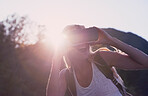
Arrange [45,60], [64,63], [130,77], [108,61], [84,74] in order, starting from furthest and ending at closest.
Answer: [45,60] → [130,77] → [64,63] → [84,74] → [108,61]

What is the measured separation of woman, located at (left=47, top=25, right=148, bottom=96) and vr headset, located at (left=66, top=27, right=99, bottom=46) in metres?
0.03

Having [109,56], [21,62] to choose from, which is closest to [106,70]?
[109,56]

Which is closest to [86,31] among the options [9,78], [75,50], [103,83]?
[75,50]

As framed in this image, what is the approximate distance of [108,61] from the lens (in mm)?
2209

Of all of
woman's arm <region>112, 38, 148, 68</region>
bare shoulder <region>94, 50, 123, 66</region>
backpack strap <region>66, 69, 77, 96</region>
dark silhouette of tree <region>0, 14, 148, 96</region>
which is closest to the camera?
woman's arm <region>112, 38, 148, 68</region>

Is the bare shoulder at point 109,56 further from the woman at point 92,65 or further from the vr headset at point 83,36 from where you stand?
the vr headset at point 83,36

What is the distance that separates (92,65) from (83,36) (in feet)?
1.01

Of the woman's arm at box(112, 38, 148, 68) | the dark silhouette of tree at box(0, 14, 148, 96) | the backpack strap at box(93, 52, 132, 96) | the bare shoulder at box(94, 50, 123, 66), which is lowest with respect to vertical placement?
the dark silhouette of tree at box(0, 14, 148, 96)

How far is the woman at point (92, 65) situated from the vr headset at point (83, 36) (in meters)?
0.03

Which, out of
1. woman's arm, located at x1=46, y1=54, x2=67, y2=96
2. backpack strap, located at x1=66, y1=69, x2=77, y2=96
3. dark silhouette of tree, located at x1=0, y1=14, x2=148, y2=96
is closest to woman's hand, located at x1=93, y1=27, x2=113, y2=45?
woman's arm, located at x1=46, y1=54, x2=67, y2=96

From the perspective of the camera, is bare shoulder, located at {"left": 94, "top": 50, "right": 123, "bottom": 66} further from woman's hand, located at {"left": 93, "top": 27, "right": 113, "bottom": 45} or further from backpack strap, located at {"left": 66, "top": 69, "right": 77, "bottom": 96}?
backpack strap, located at {"left": 66, "top": 69, "right": 77, "bottom": 96}

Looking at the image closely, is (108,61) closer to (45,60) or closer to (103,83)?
(103,83)

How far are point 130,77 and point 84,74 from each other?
14.3 metres

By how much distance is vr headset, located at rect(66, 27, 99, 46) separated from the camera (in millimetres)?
2035
